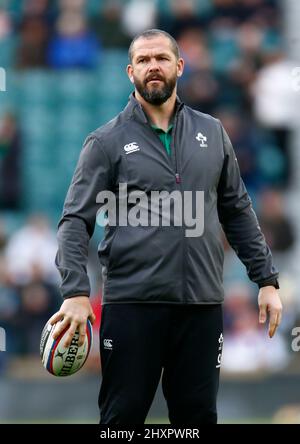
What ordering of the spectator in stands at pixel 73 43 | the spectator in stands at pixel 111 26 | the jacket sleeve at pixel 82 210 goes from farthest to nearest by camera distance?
the spectator in stands at pixel 111 26 < the spectator in stands at pixel 73 43 < the jacket sleeve at pixel 82 210

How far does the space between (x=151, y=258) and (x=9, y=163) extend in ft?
20.5

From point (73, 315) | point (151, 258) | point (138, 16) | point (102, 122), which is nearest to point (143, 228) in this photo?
point (151, 258)

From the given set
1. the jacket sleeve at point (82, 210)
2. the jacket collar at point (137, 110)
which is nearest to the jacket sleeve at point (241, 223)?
the jacket collar at point (137, 110)

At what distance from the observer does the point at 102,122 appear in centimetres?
1102

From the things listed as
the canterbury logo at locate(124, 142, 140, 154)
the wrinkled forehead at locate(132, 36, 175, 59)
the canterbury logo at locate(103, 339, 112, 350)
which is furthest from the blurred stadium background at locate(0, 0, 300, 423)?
the wrinkled forehead at locate(132, 36, 175, 59)

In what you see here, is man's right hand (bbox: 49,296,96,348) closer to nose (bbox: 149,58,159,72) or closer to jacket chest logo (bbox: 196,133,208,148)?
jacket chest logo (bbox: 196,133,208,148)

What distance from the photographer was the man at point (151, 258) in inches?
176

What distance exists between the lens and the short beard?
15.0 ft

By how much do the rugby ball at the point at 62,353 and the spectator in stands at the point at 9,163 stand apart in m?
6.09

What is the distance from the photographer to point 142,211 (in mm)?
4500

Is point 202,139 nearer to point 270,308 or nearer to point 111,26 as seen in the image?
point 270,308

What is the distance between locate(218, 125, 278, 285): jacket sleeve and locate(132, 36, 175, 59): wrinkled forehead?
0.47 m

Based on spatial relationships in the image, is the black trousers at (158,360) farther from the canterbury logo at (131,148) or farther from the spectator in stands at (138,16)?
the spectator in stands at (138,16)
